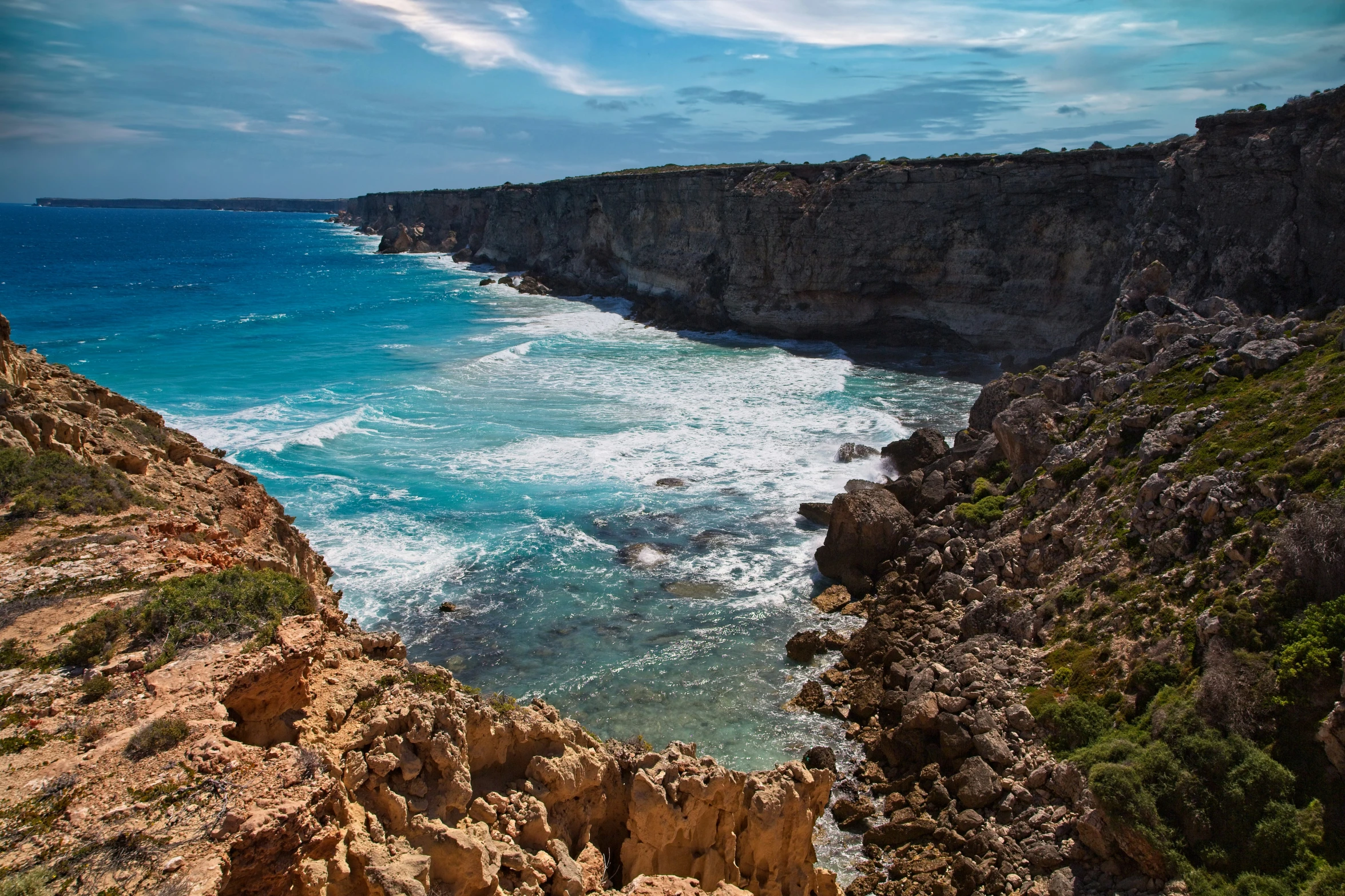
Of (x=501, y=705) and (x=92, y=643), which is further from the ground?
(x=92, y=643)

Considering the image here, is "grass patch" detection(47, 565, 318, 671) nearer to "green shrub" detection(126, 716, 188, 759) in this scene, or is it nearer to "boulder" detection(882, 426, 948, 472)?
"green shrub" detection(126, 716, 188, 759)

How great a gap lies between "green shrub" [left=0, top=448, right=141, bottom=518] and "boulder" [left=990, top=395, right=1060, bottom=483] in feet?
61.6

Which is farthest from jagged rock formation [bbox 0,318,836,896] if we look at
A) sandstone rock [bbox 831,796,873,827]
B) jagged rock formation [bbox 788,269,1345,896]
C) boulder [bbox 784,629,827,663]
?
boulder [bbox 784,629,827,663]

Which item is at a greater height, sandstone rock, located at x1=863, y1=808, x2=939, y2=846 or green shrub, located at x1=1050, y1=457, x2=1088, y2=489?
green shrub, located at x1=1050, y1=457, x2=1088, y2=489

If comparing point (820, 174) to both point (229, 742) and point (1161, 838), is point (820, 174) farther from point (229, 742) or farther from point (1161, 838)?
point (229, 742)

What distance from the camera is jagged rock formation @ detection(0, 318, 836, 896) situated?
600 centimetres

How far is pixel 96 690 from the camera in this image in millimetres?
7504

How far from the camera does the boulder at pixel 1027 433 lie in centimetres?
2109

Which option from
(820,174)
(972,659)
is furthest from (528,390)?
(972,659)

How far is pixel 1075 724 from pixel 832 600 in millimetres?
8254

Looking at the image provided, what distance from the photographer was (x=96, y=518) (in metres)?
11.2

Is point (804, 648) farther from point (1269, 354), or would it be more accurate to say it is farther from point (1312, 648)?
point (1269, 354)

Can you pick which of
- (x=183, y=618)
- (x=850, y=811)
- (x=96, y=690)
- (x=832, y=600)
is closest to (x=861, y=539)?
(x=832, y=600)

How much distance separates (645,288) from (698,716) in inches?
2282
